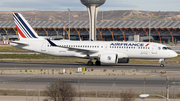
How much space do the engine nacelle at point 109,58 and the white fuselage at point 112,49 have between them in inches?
76.0

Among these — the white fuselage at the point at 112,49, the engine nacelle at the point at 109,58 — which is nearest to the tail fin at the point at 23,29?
the white fuselage at the point at 112,49

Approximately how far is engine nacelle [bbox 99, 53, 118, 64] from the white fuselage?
1930 millimetres

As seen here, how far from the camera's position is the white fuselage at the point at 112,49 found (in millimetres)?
48394

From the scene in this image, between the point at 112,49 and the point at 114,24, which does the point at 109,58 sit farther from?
the point at 114,24

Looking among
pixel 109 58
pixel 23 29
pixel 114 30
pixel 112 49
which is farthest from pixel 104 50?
pixel 114 30

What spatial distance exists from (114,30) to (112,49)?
370 feet

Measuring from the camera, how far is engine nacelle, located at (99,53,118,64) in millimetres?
46312

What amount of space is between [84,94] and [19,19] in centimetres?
3298

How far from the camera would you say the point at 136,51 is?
159 feet

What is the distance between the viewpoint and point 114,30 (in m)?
161

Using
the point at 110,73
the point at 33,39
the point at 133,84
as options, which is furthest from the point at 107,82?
the point at 33,39

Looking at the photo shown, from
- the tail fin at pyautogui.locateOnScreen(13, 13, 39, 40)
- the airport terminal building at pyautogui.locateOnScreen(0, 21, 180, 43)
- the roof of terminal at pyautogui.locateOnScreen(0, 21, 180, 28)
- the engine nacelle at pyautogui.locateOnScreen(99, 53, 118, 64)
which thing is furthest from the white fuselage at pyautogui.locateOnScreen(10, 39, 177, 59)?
the roof of terminal at pyautogui.locateOnScreen(0, 21, 180, 28)

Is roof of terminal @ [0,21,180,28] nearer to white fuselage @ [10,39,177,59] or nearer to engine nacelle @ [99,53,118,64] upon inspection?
white fuselage @ [10,39,177,59]

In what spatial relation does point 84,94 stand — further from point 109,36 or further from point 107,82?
point 109,36
